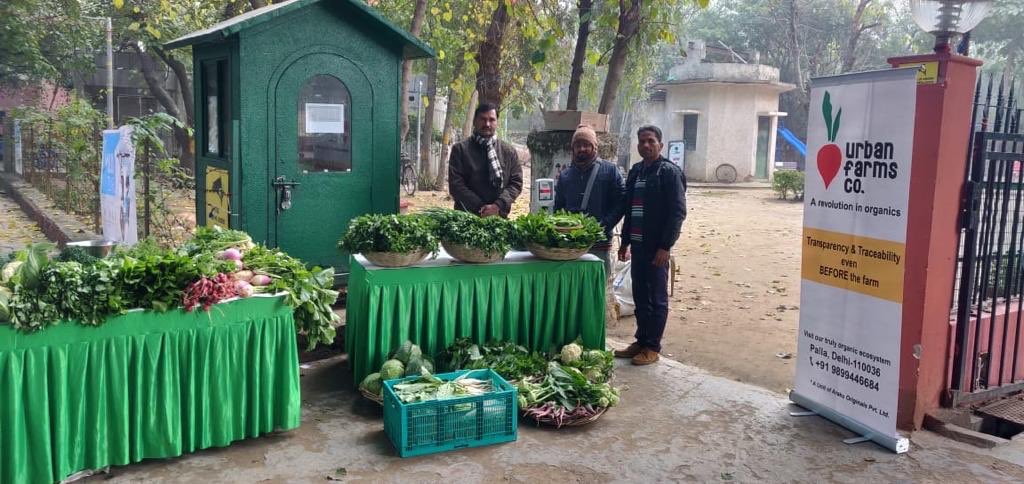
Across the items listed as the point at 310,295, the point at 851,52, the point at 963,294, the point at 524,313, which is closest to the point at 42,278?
the point at 310,295

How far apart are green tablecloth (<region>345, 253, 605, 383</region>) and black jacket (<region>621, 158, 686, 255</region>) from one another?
490mm

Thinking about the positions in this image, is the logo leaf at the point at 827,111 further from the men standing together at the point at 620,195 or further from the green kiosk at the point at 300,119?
the green kiosk at the point at 300,119

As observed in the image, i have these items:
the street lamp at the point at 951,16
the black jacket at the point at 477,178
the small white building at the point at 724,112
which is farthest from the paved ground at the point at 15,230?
the small white building at the point at 724,112

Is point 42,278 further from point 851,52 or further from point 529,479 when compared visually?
point 851,52

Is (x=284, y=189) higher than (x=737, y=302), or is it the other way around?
(x=284, y=189)

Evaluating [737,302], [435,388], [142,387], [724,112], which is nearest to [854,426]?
[435,388]

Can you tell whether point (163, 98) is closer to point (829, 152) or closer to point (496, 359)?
point (496, 359)

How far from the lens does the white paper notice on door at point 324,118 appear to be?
6266mm

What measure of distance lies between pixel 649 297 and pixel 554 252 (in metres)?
1.02

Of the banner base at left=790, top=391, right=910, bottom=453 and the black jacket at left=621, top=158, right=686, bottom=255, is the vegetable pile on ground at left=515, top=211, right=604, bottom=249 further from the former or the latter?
the banner base at left=790, top=391, right=910, bottom=453

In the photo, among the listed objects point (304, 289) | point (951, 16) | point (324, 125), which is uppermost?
point (951, 16)

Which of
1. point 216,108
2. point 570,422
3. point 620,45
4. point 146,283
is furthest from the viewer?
point 620,45

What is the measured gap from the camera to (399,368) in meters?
4.74

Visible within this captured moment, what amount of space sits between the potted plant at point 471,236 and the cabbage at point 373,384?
95 cm
